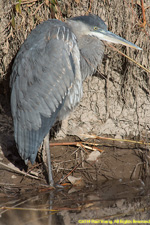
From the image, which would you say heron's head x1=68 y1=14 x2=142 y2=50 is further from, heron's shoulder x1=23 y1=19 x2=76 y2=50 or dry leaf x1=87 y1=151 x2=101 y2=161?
dry leaf x1=87 y1=151 x2=101 y2=161

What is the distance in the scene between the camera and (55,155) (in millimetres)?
4148

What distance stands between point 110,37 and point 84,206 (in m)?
1.71

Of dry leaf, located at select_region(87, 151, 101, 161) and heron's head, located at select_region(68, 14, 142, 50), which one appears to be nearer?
heron's head, located at select_region(68, 14, 142, 50)

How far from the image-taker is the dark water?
2.76m

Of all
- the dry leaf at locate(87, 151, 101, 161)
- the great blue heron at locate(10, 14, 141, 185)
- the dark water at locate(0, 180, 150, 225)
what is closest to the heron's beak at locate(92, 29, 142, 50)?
the great blue heron at locate(10, 14, 141, 185)

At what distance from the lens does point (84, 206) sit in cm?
304

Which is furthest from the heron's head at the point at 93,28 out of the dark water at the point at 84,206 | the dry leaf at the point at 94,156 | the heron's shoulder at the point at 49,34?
the dark water at the point at 84,206

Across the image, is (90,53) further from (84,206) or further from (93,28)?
(84,206)

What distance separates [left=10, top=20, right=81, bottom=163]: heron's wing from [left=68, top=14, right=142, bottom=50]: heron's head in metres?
0.21

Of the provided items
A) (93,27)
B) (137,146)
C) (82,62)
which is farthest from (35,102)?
(137,146)

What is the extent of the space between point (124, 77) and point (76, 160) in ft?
3.55

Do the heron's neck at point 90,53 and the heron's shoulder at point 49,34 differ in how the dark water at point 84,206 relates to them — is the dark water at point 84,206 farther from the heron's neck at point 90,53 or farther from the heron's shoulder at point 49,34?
the heron's shoulder at point 49,34

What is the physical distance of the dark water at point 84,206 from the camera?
276cm

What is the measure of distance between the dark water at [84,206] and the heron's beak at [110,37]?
1416 mm
